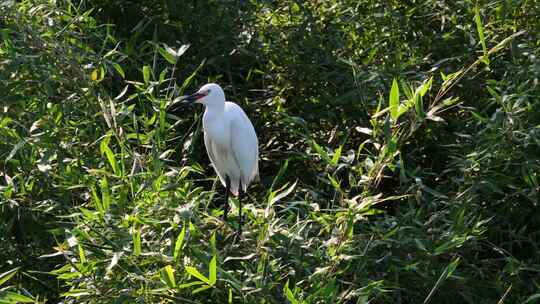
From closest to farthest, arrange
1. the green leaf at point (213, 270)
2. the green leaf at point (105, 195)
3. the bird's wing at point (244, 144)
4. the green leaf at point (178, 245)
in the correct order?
the green leaf at point (213, 270), the green leaf at point (178, 245), the green leaf at point (105, 195), the bird's wing at point (244, 144)

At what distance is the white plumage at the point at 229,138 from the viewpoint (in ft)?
12.1

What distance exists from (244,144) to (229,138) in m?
0.07

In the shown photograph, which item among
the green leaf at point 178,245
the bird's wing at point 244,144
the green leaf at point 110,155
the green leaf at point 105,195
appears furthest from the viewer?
the bird's wing at point 244,144

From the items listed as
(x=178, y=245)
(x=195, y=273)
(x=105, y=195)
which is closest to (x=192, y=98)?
(x=105, y=195)

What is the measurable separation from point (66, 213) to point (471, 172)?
123 cm

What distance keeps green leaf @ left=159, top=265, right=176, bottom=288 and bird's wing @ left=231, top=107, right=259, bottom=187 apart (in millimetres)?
1106

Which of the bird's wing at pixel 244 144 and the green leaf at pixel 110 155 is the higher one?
the green leaf at pixel 110 155

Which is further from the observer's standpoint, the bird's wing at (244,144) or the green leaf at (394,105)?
the bird's wing at (244,144)

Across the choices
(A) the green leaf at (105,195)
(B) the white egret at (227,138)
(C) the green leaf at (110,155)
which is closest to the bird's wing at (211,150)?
(B) the white egret at (227,138)

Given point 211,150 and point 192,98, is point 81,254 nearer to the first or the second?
point 192,98

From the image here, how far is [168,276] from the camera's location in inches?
106

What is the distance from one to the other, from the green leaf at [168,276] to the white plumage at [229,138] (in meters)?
1.05

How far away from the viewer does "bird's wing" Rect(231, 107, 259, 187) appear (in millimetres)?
3738

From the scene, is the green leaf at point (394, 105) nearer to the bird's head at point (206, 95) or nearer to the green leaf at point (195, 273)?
the green leaf at point (195, 273)
